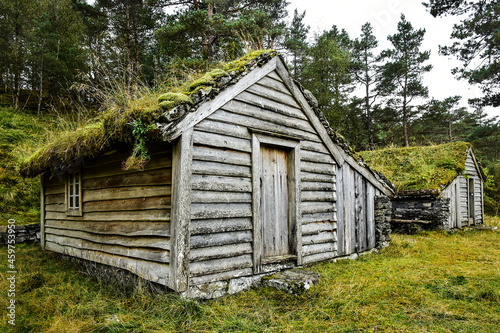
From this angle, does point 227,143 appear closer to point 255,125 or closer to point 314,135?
point 255,125

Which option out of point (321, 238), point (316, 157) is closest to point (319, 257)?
point (321, 238)

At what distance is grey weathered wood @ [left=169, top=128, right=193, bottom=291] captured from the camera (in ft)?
13.2

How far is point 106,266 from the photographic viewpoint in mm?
5703

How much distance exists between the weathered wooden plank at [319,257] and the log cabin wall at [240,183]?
0.8 inches

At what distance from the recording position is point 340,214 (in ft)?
22.9

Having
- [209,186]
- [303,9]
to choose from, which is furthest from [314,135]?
[303,9]

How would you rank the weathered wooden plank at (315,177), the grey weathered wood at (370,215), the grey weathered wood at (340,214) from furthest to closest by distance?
the grey weathered wood at (370,215) → the grey weathered wood at (340,214) → the weathered wooden plank at (315,177)

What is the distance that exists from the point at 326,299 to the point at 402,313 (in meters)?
1.00

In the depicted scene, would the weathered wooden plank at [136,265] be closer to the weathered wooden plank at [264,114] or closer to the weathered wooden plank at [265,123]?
the weathered wooden plank at [265,123]

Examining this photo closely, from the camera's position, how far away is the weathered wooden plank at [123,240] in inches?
170

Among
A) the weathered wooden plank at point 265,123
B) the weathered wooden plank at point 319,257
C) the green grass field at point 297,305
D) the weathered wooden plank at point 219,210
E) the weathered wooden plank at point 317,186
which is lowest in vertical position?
the green grass field at point 297,305

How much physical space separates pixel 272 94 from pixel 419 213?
30.4 ft

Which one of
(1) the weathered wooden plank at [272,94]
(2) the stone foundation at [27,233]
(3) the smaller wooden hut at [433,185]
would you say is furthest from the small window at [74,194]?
(3) the smaller wooden hut at [433,185]

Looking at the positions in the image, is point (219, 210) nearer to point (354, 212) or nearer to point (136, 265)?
point (136, 265)
